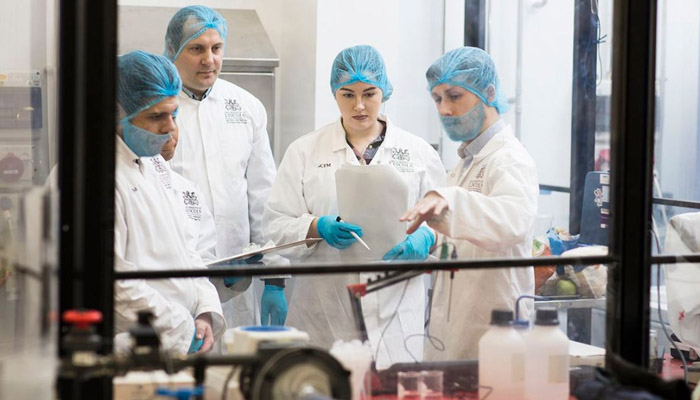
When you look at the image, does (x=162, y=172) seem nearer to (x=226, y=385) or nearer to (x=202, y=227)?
(x=202, y=227)

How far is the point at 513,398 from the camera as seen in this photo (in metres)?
1.61

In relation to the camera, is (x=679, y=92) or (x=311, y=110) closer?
(x=679, y=92)

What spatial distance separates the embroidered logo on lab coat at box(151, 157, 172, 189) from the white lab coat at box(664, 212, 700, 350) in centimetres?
126

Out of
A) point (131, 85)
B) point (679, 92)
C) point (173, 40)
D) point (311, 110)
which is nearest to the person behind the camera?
point (131, 85)

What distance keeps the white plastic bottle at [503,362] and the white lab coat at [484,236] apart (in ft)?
0.46

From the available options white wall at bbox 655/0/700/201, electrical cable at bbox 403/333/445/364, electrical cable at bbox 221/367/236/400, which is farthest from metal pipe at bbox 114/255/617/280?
white wall at bbox 655/0/700/201

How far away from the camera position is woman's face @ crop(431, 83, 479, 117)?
2.51m

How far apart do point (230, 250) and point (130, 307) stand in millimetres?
1294

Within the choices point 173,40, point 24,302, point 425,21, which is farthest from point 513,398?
point 425,21

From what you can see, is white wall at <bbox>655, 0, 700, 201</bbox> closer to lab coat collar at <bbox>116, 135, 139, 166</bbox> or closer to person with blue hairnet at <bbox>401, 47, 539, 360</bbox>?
person with blue hairnet at <bbox>401, 47, 539, 360</bbox>

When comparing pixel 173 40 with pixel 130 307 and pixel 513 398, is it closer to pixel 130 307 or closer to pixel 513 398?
pixel 130 307

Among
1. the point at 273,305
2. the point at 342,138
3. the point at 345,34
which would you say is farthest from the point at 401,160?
the point at 345,34

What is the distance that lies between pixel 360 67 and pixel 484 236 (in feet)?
3.25

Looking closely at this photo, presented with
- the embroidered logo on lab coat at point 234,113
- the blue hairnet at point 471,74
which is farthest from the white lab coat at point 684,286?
the embroidered logo on lab coat at point 234,113
